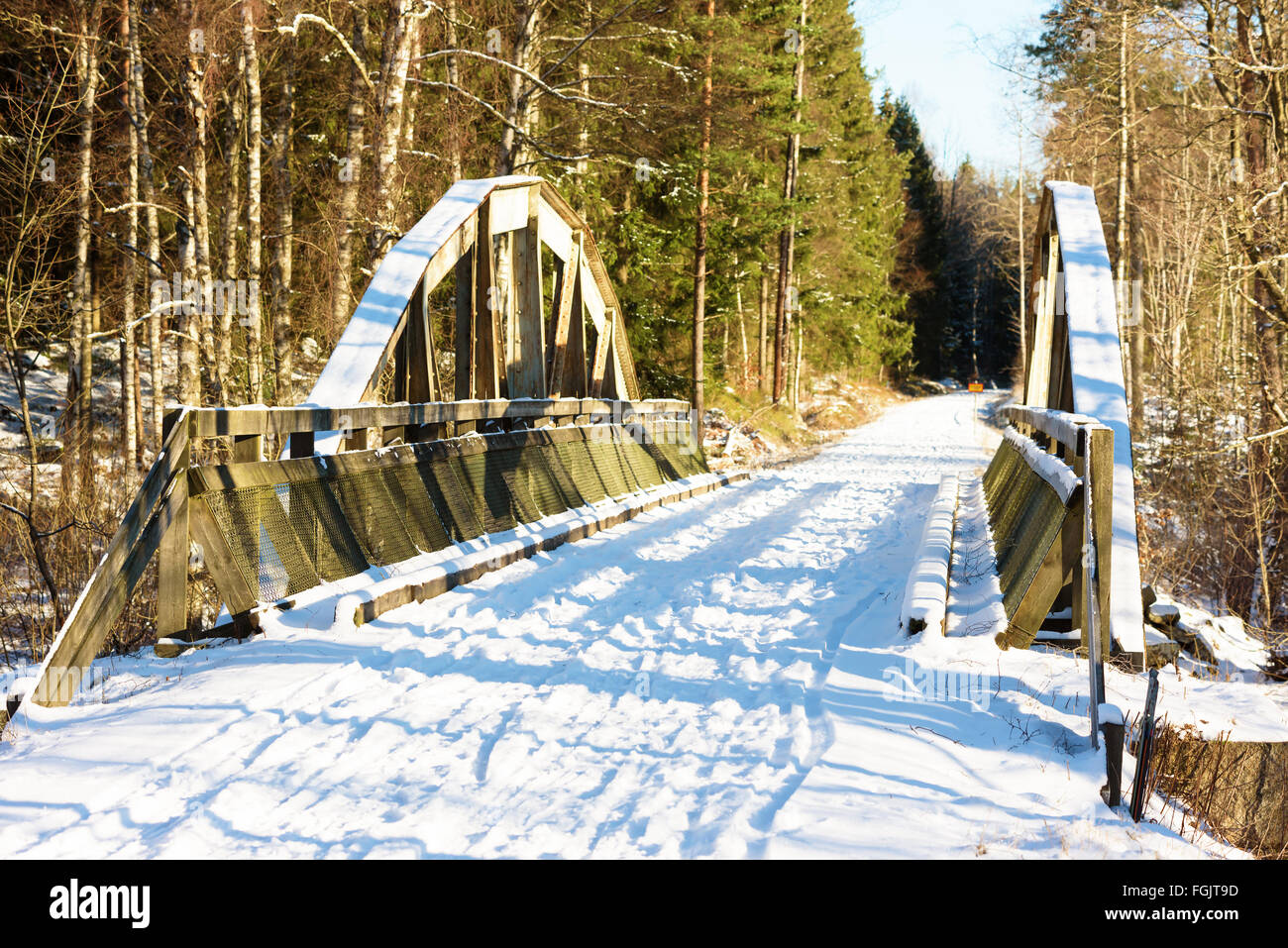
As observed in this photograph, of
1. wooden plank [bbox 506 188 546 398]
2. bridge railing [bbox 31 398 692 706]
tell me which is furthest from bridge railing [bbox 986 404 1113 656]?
wooden plank [bbox 506 188 546 398]

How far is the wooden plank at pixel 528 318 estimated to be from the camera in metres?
11.5

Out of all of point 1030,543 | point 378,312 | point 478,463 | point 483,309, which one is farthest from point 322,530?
point 1030,543

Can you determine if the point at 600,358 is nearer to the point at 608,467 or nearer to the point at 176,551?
the point at 608,467

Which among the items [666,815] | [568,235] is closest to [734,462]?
[568,235]

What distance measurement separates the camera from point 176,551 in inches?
199

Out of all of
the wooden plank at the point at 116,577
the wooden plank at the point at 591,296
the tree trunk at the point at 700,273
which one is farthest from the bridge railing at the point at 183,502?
the tree trunk at the point at 700,273

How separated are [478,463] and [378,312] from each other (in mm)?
1787

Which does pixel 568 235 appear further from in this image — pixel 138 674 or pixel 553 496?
pixel 138 674

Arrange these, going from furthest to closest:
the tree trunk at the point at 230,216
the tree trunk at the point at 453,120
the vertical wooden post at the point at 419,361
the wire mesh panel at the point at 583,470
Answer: the tree trunk at the point at 230,216 < the tree trunk at the point at 453,120 < the wire mesh panel at the point at 583,470 < the vertical wooden post at the point at 419,361

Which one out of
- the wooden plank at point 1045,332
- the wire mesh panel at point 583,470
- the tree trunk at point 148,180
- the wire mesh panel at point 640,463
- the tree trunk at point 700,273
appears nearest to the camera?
the wooden plank at point 1045,332

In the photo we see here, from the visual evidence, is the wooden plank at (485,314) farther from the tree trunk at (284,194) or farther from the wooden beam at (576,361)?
the tree trunk at (284,194)

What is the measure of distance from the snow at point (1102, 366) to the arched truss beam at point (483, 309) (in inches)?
205

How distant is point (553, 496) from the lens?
414 inches
